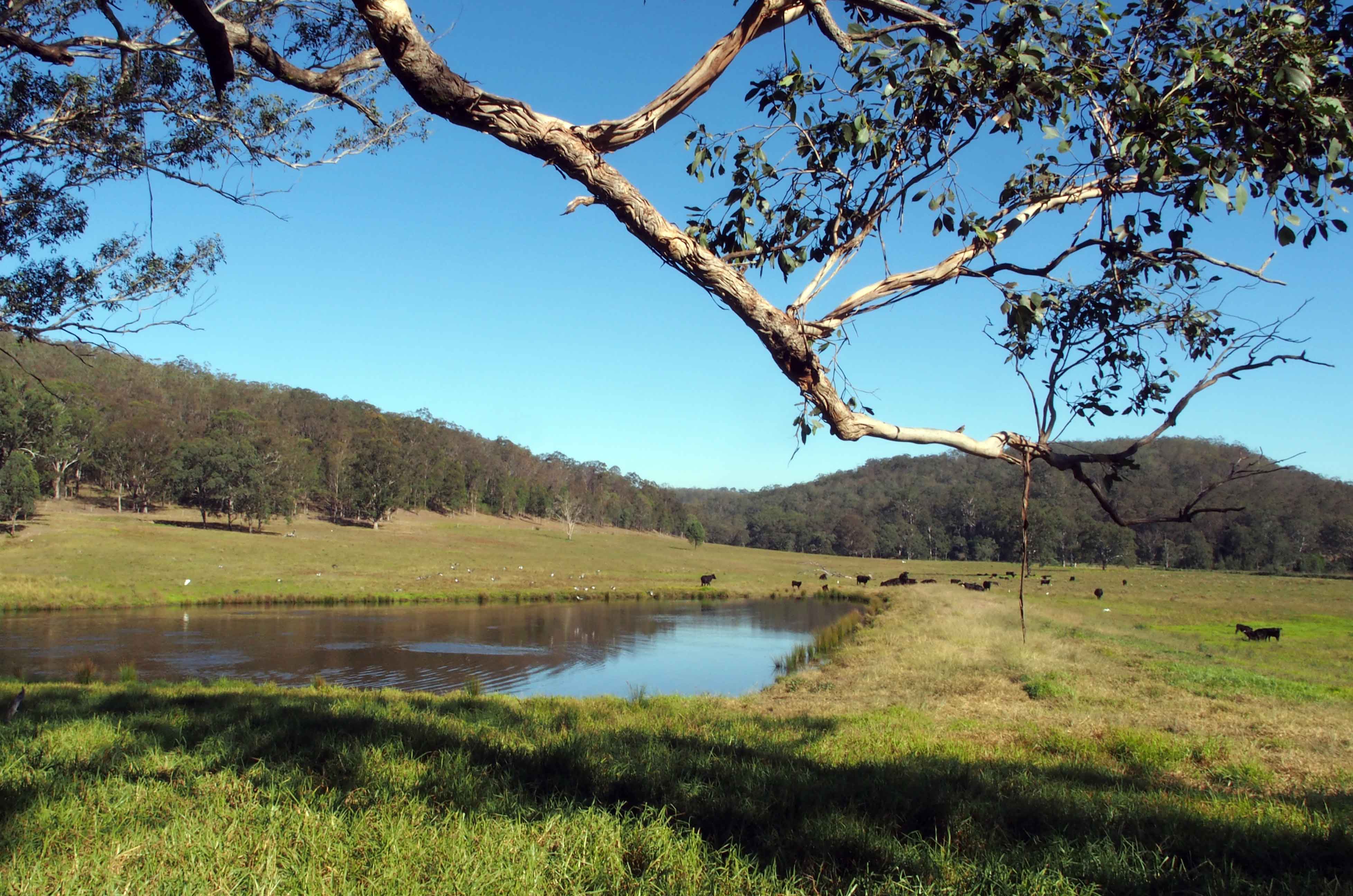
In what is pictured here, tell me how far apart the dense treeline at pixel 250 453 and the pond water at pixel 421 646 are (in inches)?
548

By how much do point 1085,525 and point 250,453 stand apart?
→ 81394 millimetres

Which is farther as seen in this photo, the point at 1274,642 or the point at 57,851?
the point at 1274,642

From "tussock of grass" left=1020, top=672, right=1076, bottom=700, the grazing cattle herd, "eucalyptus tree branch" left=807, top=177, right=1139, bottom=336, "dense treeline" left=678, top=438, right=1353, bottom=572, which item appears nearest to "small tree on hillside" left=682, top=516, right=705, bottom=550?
"dense treeline" left=678, top=438, right=1353, bottom=572

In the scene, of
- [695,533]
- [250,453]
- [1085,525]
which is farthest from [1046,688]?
[695,533]

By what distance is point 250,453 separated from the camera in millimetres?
60938

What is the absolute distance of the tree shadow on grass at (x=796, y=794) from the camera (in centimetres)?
341

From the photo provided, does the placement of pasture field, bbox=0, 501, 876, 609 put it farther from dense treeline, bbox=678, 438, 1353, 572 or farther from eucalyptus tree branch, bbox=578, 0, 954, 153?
eucalyptus tree branch, bbox=578, 0, 954, 153

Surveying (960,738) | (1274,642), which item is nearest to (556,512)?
(1274,642)

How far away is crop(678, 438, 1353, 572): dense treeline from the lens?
7200cm

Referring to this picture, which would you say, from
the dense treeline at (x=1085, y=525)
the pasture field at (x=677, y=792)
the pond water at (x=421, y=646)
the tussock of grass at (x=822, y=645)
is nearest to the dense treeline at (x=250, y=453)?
the pond water at (x=421, y=646)

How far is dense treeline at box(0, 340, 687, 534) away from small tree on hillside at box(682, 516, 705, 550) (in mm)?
15156

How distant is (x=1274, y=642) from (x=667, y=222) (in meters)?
27.5

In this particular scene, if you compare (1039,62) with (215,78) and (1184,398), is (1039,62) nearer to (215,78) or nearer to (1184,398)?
(1184,398)

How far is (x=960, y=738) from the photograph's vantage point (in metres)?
7.20
